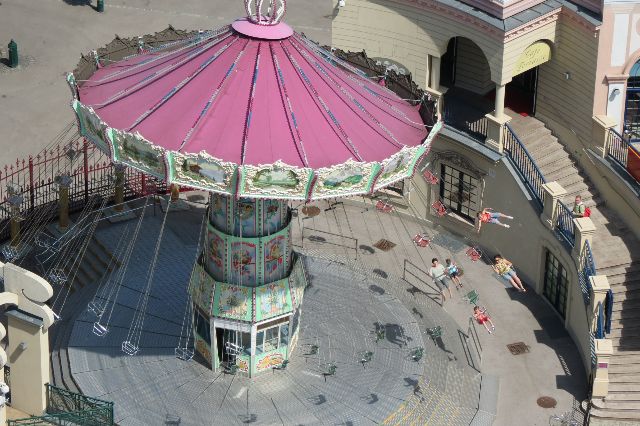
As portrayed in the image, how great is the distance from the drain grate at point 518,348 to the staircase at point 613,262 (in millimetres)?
3380

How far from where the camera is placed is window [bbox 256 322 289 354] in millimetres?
58906

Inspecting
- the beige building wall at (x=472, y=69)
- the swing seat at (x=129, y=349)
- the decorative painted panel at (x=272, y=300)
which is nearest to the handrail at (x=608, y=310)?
the decorative painted panel at (x=272, y=300)

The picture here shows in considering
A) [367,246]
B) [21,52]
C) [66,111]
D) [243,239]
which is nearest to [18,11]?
[21,52]

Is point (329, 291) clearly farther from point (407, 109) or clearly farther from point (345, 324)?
point (407, 109)

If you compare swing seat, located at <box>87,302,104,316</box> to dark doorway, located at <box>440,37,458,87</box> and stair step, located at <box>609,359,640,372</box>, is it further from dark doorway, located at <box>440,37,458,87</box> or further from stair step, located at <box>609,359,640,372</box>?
stair step, located at <box>609,359,640,372</box>

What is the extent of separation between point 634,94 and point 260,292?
18308 millimetres

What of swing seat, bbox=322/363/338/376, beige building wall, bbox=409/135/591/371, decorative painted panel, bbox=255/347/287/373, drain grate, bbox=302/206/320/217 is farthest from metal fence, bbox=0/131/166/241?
swing seat, bbox=322/363/338/376

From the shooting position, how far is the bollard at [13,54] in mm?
80562

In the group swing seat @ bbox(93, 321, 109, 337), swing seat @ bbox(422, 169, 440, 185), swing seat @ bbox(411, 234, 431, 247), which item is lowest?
swing seat @ bbox(93, 321, 109, 337)

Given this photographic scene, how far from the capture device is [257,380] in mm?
59406

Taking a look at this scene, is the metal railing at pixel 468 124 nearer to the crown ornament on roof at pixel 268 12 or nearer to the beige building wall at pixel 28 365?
the crown ornament on roof at pixel 268 12

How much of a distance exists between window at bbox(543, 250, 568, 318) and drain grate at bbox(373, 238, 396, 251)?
7.05 metres

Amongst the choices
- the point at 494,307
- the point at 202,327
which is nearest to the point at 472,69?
the point at 494,307

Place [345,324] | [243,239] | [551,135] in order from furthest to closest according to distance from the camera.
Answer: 1. [551,135]
2. [345,324]
3. [243,239]
